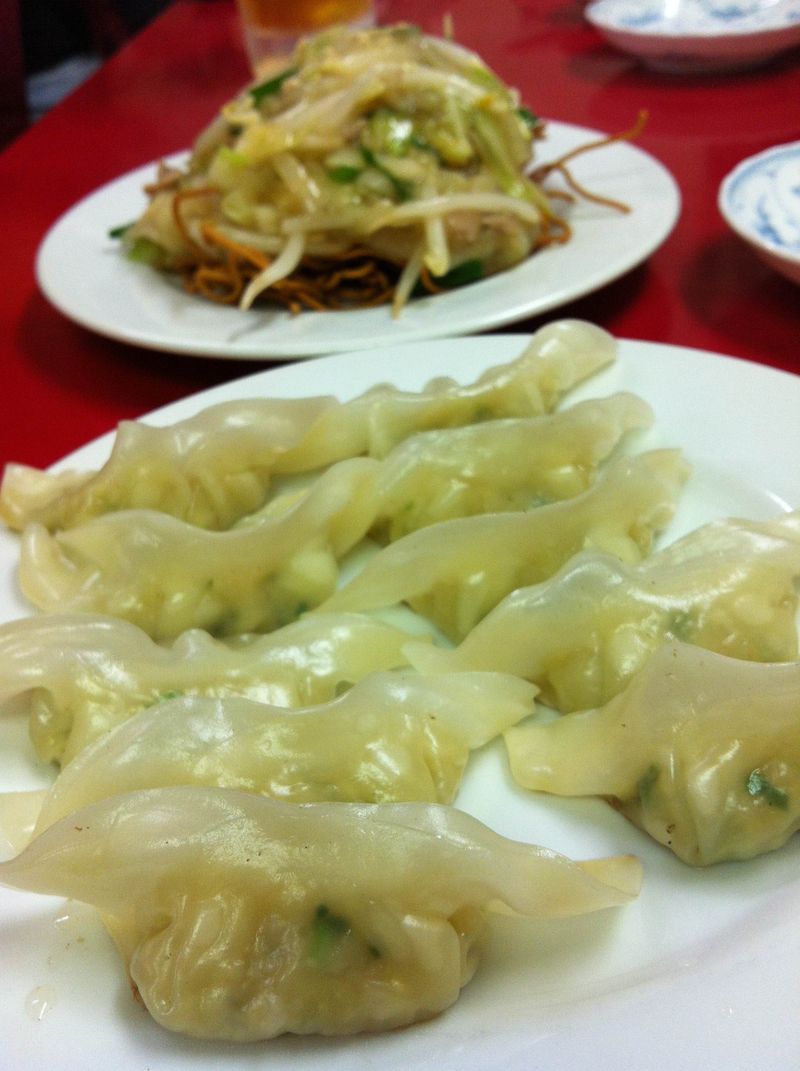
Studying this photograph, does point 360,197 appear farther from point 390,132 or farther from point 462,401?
point 462,401

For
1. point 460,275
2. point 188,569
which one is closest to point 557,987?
point 188,569

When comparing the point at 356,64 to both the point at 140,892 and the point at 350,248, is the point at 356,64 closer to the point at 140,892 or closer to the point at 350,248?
the point at 350,248

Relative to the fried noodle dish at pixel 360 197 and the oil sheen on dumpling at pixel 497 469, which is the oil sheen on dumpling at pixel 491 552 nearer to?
the oil sheen on dumpling at pixel 497 469

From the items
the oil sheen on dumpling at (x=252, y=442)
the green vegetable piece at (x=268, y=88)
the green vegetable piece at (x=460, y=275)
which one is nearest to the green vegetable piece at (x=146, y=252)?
the green vegetable piece at (x=268, y=88)

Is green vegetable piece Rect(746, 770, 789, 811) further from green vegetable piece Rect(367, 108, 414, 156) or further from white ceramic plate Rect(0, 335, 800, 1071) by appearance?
green vegetable piece Rect(367, 108, 414, 156)

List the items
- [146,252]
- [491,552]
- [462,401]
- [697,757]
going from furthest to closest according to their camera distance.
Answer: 1. [146,252]
2. [462,401]
3. [491,552]
4. [697,757]

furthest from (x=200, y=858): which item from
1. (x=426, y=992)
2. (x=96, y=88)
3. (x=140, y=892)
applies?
(x=96, y=88)
